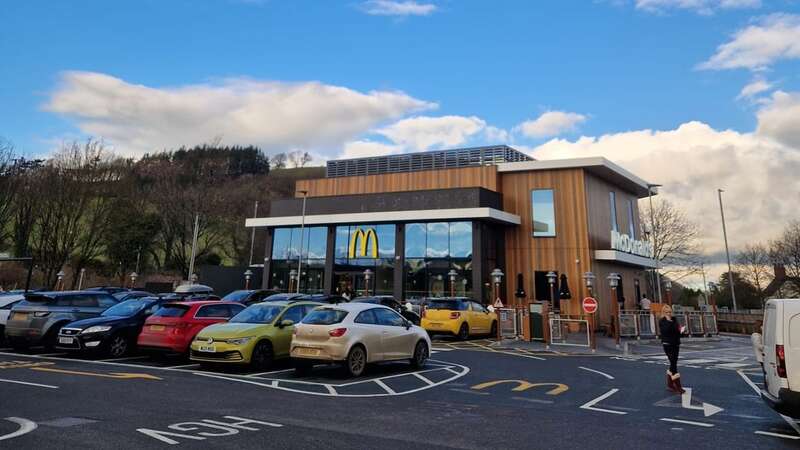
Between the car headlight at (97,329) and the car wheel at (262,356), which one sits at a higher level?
the car headlight at (97,329)

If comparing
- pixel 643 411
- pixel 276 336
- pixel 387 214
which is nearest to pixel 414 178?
pixel 387 214

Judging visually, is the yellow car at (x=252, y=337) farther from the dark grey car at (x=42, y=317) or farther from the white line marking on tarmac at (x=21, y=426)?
the dark grey car at (x=42, y=317)

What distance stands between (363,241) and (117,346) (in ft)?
75.6

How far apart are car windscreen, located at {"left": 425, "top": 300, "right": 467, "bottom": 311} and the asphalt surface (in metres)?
7.58

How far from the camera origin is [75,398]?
7695 millimetres

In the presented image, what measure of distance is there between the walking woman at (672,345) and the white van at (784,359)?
10.7 ft

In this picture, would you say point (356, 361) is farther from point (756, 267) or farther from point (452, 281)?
point (756, 267)

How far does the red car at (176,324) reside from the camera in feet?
40.4

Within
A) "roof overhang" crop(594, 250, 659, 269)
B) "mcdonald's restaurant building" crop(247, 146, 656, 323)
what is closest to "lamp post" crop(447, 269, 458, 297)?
"mcdonald's restaurant building" crop(247, 146, 656, 323)

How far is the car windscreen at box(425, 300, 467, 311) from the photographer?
20797 millimetres

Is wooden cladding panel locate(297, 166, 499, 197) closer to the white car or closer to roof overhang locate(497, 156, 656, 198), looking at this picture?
roof overhang locate(497, 156, 656, 198)

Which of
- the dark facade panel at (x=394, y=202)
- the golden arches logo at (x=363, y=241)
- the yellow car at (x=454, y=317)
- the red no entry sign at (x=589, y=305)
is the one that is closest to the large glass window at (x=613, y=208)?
the dark facade panel at (x=394, y=202)

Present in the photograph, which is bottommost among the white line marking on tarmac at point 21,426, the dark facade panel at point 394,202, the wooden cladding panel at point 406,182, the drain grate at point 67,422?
the drain grate at point 67,422

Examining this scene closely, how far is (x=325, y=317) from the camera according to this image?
11.0m
